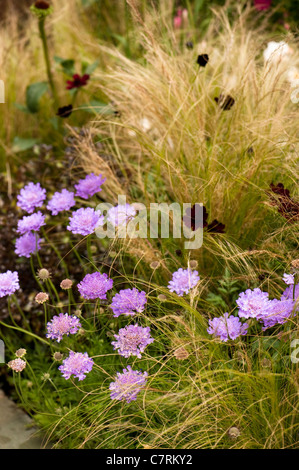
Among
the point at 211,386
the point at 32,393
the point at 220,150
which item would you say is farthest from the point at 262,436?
the point at 220,150

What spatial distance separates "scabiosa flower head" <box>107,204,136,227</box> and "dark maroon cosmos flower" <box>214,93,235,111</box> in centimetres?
60

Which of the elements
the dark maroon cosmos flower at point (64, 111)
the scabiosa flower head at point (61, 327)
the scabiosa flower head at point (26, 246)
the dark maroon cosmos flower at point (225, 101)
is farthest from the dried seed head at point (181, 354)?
the dark maroon cosmos flower at point (64, 111)

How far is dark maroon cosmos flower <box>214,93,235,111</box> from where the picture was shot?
213 cm

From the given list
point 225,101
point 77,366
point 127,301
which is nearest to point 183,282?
point 127,301

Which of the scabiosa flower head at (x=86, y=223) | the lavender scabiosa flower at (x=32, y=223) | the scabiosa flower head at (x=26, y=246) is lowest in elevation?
the scabiosa flower head at (x=26, y=246)

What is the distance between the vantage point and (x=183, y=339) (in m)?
1.58

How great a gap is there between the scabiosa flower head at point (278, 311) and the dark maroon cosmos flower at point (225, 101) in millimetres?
878

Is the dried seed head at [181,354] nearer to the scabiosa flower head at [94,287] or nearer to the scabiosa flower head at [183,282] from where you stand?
the scabiosa flower head at [183,282]

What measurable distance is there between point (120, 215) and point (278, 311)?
2.03 ft

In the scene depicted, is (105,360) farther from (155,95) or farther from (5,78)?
(5,78)

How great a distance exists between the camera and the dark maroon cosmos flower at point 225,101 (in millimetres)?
2133

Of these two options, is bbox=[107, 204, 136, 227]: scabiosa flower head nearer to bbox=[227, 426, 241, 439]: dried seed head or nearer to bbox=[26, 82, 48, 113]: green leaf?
bbox=[227, 426, 241, 439]: dried seed head

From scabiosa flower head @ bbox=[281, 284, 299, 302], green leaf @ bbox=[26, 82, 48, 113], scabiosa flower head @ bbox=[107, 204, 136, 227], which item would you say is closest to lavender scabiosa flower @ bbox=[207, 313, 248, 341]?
scabiosa flower head @ bbox=[281, 284, 299, 302]
